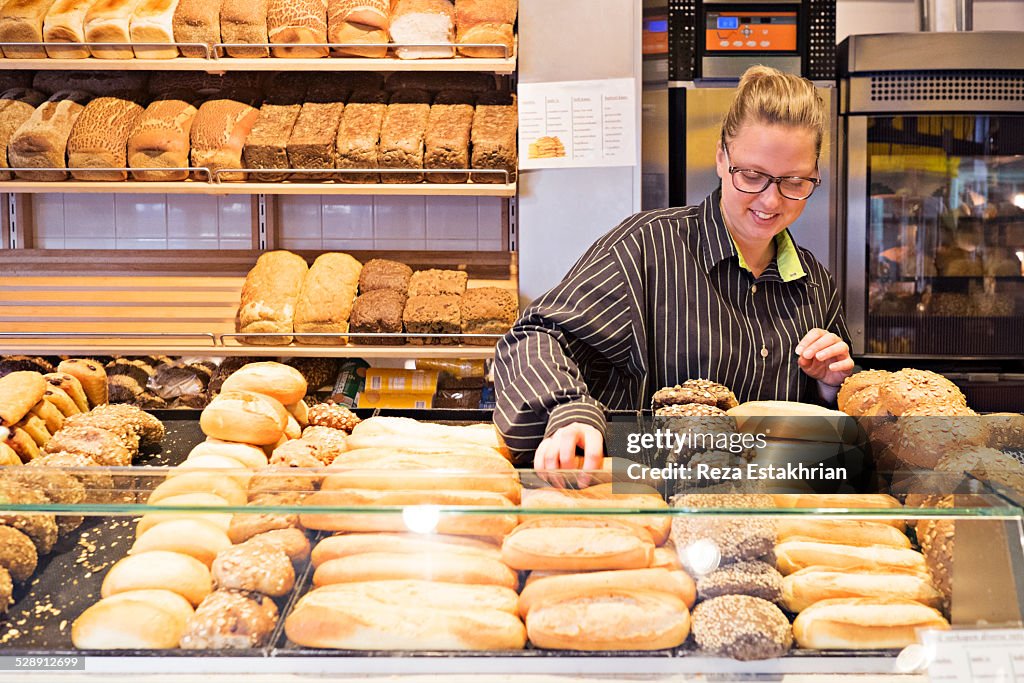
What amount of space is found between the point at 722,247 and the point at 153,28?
7.67 ft

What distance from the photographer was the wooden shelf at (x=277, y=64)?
10.3 feet

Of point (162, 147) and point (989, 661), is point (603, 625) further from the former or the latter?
point (162, 147)

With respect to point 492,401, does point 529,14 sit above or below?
above

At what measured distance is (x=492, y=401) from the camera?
11.0ft

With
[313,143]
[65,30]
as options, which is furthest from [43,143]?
[313,143]

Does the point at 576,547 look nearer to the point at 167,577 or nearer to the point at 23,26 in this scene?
the point at 167,577

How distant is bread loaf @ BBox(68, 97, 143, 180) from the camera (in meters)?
3.21

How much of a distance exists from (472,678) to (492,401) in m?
2.49

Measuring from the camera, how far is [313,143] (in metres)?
3.17

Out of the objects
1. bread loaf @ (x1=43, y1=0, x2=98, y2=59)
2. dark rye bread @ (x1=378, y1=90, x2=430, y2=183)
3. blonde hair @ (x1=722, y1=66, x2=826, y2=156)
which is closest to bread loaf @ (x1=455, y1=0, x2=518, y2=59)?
dark rye bread @ (x1=378, y1=90, x2=430, y2=183)

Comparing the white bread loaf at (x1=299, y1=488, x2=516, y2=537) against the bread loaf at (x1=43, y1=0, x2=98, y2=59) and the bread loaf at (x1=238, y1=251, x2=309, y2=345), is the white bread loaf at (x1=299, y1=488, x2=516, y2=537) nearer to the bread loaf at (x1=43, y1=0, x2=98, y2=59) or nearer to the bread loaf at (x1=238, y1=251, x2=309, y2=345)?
the bread loaf at (x1=238, y1=251, x2=309, y2=345)

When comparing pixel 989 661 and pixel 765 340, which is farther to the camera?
pixel 765 340

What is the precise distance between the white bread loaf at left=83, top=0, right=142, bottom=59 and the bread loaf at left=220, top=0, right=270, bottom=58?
325 millimetres

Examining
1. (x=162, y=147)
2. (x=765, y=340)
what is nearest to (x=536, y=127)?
(x=162, y=147)
